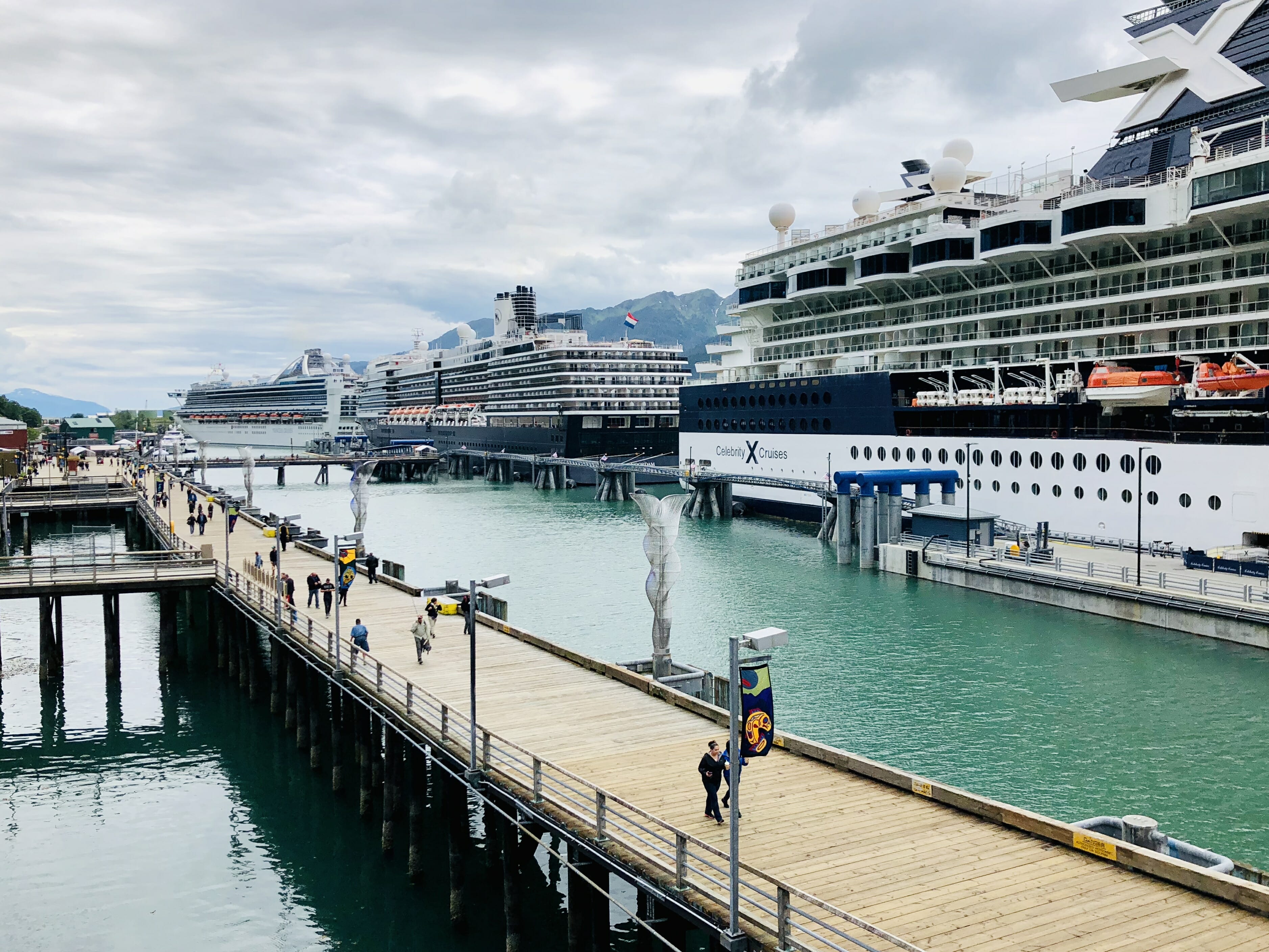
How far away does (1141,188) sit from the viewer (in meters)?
46.5

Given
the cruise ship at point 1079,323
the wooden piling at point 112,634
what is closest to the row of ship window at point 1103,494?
the cruise ship at point 1079,323

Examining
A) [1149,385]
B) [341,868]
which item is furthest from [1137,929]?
[1149,385]

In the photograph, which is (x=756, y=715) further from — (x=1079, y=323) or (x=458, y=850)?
(x=1079, y=323)

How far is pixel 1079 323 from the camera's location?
2042 inches

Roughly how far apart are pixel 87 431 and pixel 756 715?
7595 inches

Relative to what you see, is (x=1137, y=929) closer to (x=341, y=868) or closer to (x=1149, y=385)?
(x=341, y=868)

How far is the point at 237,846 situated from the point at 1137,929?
57.9 feet

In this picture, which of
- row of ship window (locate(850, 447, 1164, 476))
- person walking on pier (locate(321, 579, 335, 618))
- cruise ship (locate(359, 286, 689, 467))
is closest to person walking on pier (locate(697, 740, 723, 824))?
person walking on pier (locate(321, 579, 335, 618))

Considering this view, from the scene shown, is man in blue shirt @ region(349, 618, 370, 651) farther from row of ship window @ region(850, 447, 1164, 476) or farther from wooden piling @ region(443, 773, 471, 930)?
row of ship window @ region(850, 447, 1164, 476)

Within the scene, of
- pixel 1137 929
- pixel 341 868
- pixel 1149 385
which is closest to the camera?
pixel 1137 929

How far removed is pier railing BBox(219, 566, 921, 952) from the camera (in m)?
10.9

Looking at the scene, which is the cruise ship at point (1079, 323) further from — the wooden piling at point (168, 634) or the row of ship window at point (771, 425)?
the wooden piling at point (168, 634)

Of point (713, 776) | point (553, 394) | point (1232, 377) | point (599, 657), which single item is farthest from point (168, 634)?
point (553, 394)

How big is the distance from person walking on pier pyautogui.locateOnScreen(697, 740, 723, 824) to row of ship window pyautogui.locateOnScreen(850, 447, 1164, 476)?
3495cm
